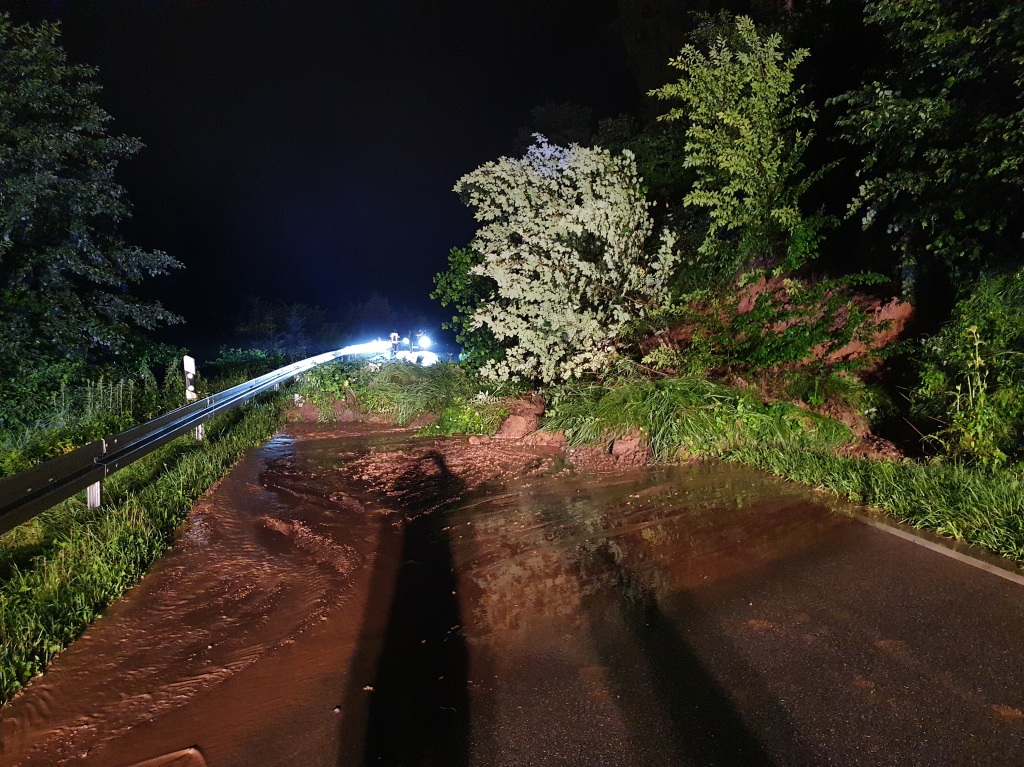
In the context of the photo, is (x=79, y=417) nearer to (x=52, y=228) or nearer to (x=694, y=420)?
(x=52, y=228)

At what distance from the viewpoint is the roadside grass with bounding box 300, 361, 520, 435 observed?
9.70 m

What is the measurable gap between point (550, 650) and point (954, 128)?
6.82 m

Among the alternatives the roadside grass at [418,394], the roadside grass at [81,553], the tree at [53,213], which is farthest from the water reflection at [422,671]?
the tree at [53,213]

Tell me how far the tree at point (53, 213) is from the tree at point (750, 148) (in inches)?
401

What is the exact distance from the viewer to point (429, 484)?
6684 millimetres

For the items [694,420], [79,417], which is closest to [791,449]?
[694,420]

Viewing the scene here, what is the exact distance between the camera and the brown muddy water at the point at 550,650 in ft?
8.18

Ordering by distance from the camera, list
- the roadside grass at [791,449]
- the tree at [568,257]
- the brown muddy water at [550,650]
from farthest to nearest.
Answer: the tree at [568,257] → the roadside grass at [791,449] → the brown muddy water at [550,650]

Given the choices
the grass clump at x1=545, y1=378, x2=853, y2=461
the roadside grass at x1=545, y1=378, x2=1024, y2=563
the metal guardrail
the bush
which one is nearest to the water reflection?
the metal guardrail

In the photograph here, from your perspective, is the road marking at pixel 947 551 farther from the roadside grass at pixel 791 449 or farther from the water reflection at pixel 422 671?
the water reflection at pixel 422 671

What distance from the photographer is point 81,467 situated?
5.10 m

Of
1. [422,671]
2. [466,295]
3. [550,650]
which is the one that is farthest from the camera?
[466,295]

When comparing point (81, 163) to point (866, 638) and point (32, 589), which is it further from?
point (866, 638)

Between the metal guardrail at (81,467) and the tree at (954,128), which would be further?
the tree at (954,128)
